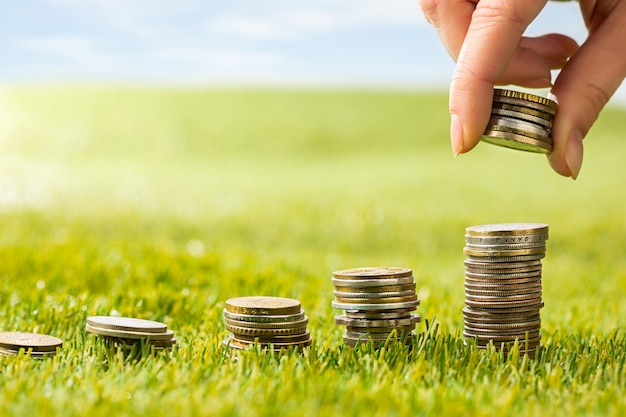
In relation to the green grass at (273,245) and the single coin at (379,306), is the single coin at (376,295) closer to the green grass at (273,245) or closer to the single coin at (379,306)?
the single coin at (379,306)

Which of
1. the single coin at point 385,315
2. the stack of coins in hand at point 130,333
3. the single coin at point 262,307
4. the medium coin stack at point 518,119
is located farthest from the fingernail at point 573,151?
the stack of coins in hand at point 130,333

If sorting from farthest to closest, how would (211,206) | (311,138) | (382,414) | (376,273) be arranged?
(311,138)
(211,206)
(376,273)
(382,414)

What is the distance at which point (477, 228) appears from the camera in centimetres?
361

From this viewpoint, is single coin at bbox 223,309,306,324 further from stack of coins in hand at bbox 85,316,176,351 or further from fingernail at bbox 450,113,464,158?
fingernail at bbox 450,113,464,158

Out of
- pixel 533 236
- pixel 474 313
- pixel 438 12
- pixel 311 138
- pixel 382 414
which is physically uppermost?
pixel 311 138

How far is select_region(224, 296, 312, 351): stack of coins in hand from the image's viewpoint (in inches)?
138

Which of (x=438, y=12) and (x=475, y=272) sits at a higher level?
(x=438, y=12)

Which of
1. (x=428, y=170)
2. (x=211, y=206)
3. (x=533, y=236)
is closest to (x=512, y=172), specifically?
(x=428, y=170)

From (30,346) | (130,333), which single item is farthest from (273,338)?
(30,346)

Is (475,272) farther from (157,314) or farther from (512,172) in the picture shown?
(512,172)

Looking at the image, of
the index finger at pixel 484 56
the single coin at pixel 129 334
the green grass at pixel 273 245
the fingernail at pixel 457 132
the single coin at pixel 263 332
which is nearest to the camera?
the green grass at pixel 273 245

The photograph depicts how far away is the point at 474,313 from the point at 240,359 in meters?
1.20

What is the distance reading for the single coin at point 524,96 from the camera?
3328 mm

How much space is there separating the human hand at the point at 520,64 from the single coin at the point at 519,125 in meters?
0.11
